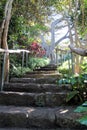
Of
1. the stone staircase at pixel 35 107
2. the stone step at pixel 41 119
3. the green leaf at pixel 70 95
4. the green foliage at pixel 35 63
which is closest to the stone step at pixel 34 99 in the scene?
the stone staircase at pixel 35 107

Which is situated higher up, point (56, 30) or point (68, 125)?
point (56, 30)

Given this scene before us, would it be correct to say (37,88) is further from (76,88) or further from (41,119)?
(41,119)

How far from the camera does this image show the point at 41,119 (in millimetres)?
3686

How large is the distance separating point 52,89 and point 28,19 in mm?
3419

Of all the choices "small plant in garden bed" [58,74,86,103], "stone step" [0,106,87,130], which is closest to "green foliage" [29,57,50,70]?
"small plant in garden bed" [58,74,86,103]

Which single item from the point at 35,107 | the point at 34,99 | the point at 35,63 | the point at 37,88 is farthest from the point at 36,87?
the point at 35,63

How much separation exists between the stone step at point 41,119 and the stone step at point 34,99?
1.43 ft

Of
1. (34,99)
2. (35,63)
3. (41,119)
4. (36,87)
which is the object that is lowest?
(41,119)

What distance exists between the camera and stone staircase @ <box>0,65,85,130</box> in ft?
12.1

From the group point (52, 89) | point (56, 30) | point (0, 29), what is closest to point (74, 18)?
point (0, 29)

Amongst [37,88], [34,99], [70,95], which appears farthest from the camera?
[37,88]

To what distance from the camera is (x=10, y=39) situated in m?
6.90

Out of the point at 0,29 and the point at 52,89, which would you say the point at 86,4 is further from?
the point at 52,89

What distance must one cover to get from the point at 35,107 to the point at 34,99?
17cm
